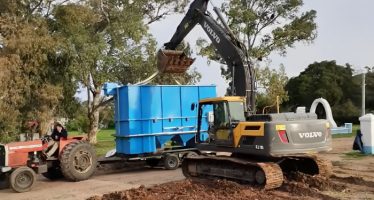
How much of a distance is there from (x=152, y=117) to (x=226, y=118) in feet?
14.3

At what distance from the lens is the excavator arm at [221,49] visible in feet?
43.4

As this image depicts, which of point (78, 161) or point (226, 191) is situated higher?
point (78, 161)

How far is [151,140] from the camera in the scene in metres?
15.4

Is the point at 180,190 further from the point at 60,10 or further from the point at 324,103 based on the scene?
the point at 324,103

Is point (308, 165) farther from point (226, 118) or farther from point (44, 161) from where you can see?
point (44, 161)

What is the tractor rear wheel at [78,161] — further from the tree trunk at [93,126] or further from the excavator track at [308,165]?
the tree trunk at [93,126]

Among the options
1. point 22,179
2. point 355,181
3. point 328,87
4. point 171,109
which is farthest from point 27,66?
point 328,87

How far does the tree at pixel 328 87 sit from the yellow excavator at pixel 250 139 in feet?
174

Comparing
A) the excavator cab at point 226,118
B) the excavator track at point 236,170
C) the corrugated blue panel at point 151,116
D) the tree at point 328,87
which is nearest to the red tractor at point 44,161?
the corrugated blue panel at point 151,116

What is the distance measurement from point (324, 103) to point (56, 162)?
2776cm

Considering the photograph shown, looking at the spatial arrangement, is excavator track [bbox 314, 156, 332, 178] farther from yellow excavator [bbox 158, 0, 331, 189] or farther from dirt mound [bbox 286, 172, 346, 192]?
dirt mound [bbox 286, 172, 346, 192]

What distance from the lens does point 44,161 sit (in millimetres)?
13438

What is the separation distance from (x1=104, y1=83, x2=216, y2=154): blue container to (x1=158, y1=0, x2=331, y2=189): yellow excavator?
2.22 metres

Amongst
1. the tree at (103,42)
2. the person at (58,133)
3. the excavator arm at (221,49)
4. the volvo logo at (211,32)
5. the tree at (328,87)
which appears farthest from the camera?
the tree at (328,87)
